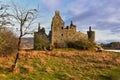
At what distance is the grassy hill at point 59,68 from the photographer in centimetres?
3145

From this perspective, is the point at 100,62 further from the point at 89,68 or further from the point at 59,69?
the point at 59,69

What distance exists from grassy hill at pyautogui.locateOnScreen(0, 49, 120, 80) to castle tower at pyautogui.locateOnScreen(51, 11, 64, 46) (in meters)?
20.7

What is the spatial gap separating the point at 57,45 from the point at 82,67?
28784 mm

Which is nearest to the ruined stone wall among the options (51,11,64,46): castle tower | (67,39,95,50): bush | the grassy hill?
(51,11,64,46): castle tower

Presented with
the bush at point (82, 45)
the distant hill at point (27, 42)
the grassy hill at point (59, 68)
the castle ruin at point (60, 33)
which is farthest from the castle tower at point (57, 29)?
the grassy hill at point (59, 68)

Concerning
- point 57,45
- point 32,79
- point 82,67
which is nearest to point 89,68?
point 82,67

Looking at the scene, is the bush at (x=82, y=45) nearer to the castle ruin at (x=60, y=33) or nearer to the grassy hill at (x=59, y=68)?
the castle ruin at (x=60, y=33)

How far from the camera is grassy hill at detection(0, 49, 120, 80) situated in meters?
31.4

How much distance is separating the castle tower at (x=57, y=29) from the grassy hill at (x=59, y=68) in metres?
20.7

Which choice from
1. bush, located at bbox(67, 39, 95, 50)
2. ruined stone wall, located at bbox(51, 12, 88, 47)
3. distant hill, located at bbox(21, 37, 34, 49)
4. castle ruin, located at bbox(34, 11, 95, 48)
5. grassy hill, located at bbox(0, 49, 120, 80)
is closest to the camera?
grassy hill, located at bbox(0, 49, 120, 80)

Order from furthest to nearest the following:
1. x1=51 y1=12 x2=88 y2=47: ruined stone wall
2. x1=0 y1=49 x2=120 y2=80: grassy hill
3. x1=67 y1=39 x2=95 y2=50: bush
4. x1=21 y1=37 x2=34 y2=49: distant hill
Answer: x1=51 y1=12 x2=88 y2=47: ruined stone wall
x1=67 y1=39 x2=95 y2=50: bush
x1=21 y1=37 x2=34 y2=49: distant hill
x1=0 y1=49 x2=120 y2=80: grassy hill

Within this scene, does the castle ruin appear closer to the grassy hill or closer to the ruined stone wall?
the ruined stone wall

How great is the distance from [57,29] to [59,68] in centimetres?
3196

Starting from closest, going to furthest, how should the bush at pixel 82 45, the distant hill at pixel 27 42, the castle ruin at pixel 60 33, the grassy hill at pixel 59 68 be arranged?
the grassy hill at pixel 59 68
the distant hill at pixel 27 42
the bush at pixel 82 45
the castle ruin at pixel 60 33
